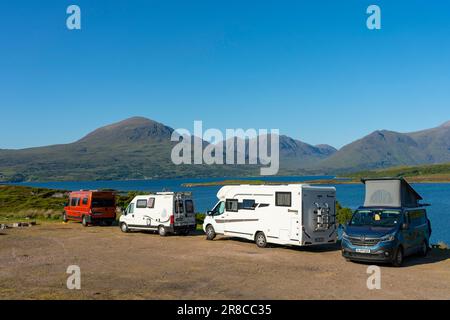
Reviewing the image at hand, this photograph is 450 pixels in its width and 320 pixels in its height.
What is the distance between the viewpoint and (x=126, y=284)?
13.4m

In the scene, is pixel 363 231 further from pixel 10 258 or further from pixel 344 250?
pixel 10 258

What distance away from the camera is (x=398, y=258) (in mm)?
16297

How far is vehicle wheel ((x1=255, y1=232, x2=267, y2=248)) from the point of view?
21531mm

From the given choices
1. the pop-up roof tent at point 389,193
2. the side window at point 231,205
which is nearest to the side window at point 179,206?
the side window at point 231,205

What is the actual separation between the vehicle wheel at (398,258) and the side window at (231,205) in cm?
885

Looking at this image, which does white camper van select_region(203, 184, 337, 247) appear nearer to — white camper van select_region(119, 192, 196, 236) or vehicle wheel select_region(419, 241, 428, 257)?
white camper van select_region(119, 192, 196, 236)

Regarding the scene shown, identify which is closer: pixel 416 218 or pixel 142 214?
pixel 416 218

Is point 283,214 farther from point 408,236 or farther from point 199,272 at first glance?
point 199,272

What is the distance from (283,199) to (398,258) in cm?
597

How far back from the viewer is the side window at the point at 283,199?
20.5 metres

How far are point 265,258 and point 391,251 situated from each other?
4.99m

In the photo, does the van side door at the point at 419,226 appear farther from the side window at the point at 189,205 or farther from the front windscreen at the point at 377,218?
the side window at the point at 189,205

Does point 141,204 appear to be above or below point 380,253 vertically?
above

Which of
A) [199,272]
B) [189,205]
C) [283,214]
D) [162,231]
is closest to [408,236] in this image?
[283,214]
